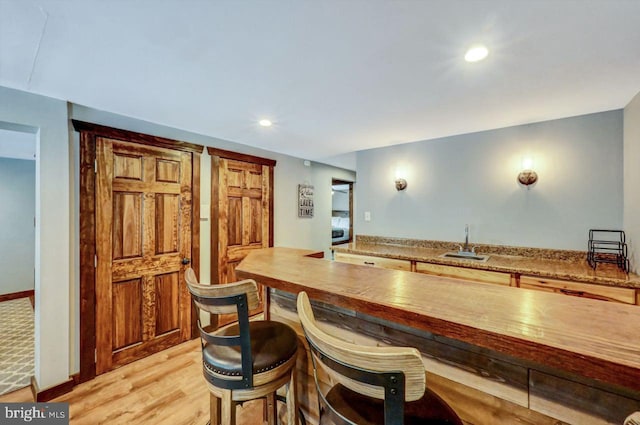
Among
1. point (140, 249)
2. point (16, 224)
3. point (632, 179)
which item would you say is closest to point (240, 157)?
point (140, 249)

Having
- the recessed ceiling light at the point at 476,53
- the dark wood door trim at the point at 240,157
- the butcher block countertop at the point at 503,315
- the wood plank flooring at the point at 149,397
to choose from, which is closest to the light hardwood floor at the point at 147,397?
the wood plank flooring at the point at 149,397

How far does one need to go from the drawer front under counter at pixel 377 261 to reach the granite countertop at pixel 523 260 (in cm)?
5

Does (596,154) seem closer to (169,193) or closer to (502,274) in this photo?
(502,274)

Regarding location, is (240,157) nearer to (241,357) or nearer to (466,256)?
(241,357)

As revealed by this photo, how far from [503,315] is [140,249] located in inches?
118

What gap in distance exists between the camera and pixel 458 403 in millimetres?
1035

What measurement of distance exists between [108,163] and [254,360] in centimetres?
234

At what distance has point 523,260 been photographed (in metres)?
2.66

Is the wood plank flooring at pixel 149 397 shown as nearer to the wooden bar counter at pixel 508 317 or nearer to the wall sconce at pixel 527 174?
the wooden bar counter at pixel 508 317

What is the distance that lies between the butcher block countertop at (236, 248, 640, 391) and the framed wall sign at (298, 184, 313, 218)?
3.04 meters

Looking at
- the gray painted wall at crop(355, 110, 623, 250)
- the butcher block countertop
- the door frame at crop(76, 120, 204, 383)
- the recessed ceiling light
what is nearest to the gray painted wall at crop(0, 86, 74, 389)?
the door frame at crop(76, 120, 204, 383)

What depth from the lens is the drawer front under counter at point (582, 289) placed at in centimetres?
187

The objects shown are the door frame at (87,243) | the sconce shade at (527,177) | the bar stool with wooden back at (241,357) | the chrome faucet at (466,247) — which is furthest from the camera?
the chrome faucet at (466,247)

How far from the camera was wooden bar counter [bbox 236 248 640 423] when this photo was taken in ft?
2.24
